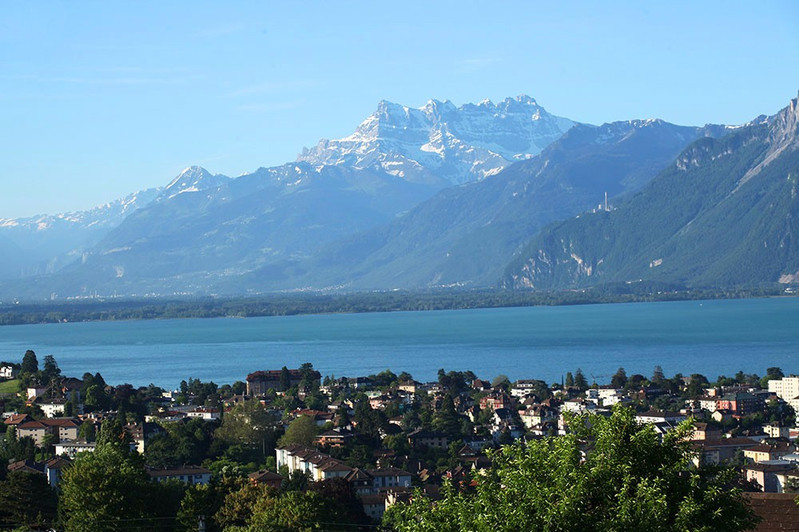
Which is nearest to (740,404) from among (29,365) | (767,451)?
(767,451)

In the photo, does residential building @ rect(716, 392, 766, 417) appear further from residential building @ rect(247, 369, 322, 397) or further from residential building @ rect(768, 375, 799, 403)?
residential building @ rect(247, 369, 322, 397)

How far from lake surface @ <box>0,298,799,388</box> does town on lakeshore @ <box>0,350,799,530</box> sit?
12.5 meters

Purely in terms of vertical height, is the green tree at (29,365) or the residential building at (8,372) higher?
the green tree at (29,365)

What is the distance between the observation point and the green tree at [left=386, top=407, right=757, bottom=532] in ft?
37.9

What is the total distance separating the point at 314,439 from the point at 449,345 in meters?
68.5

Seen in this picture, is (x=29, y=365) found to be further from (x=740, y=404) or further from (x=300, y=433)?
(x=740, y=404)

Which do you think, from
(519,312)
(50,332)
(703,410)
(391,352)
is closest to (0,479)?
(703,410)

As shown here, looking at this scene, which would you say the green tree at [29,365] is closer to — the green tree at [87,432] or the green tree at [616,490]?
the green tree at [87,432]

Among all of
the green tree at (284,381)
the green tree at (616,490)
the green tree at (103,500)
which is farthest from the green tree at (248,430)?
the green tree at (616,490)

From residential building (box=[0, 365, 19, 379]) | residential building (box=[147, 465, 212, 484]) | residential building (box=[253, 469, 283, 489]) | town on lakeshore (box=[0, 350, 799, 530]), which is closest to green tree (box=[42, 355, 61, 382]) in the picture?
town on lakeshore (box=[0, 350, 799, 530])

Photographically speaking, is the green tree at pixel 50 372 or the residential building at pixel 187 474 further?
the green tree at pixel 50 372

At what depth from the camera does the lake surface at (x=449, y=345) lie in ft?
277

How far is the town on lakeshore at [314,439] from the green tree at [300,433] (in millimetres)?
71

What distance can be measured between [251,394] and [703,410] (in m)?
20.3
